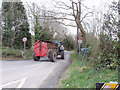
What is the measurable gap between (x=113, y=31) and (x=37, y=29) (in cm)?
1502

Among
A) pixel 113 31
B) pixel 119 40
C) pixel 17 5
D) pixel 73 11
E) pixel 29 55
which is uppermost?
pixel 17 5

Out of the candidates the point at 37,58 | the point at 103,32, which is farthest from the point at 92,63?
the point at 37,58

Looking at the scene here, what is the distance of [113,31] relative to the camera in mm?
6523

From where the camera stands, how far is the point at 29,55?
62.3ft

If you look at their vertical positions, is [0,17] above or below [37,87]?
above

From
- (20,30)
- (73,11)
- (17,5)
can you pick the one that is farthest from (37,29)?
(73,11)

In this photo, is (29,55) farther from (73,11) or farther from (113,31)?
(113,31)

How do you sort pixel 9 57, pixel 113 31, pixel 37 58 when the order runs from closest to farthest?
pixel 113 31 → pixel 37 58 → pixel 9 57

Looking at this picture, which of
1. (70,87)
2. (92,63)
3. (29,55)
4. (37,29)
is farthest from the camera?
(37,29)

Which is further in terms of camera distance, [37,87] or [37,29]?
[37,29]

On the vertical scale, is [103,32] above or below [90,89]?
above

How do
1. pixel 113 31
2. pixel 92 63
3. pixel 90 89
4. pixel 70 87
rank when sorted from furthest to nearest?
pixel 92 63, pixel 113 31, pixel 70 87, pixel 90 89

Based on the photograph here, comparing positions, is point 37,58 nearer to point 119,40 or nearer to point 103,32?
point 103,32

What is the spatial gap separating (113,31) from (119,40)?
2.21ft
